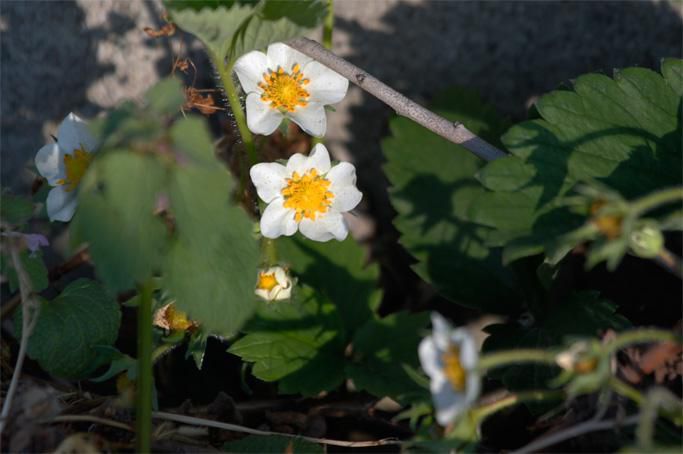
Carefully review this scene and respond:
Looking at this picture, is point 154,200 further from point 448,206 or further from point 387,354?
point 448,206

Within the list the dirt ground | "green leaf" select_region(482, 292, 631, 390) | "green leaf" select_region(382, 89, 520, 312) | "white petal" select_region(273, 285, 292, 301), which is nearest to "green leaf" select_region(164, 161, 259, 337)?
"white petal" select_region(273, 285, 292, 301)

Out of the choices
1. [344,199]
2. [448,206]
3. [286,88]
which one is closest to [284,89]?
[286,88]

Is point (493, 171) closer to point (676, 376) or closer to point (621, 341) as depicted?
point (676, 376)

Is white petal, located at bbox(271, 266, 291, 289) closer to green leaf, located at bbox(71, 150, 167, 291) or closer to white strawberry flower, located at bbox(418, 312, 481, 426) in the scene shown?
green leaf, located at bbox(71, 150, 167, 291)

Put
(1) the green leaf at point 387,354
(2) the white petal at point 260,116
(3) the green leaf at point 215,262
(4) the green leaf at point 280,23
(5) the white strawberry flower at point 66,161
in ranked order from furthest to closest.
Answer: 1. (1) the green leaf at point 387,354
2. (2) the white petal at point 260,116
3. (5) the white strawberry flower at point 66,161
4. (4) the green leaf at point 280,23
5. (3) the green leaf at point 215,262

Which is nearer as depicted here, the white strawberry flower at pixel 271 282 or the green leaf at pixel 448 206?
the white strawberry flower at pixel 271 282

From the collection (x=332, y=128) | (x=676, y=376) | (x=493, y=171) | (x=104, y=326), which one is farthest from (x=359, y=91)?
(x=676, y=376)

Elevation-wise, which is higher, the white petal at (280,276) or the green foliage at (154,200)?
the green foliage at (154,200)

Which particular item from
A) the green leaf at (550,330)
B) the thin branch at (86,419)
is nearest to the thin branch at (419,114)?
the green leaf at (550,330)

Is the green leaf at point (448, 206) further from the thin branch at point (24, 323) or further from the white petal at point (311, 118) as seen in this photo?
the thin branch at point (24, 323)
